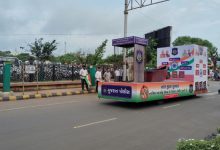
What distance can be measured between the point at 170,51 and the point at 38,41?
85.7 ft

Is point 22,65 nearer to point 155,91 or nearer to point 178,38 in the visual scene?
point 155,91

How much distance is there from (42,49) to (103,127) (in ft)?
109

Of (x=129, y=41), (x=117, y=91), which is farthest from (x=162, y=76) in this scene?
(x=117, y=91)

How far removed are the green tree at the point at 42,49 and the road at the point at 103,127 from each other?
94.8 ft

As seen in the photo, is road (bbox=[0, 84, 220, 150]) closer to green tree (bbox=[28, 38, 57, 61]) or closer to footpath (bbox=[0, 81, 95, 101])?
footpath (bbox=[0, 81, 95, 101])

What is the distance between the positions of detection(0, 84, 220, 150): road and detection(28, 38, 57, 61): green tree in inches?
1138

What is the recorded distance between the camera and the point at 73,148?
6016 mm

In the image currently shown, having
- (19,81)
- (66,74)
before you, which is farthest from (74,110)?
(66,74)

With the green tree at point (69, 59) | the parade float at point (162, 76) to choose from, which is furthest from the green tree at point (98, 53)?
the parade float at point (162, 76)

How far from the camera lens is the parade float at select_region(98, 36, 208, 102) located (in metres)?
12.1

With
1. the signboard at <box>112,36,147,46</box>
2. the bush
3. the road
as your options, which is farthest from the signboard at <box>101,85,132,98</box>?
the bush

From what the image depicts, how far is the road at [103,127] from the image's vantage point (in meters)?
6.41

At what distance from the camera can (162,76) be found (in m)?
15.6

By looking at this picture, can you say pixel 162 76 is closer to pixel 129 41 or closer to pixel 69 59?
pixel 129 41
